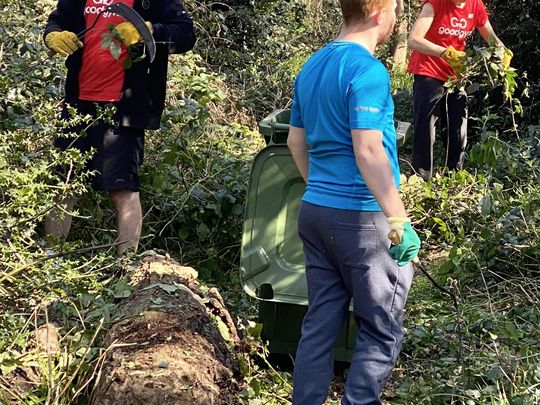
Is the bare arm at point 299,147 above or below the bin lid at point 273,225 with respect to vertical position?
above

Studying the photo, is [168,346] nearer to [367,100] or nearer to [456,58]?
[367,100]

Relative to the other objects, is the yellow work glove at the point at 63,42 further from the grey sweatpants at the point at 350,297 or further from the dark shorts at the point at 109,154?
the grey sweatpants at the point at 350,297

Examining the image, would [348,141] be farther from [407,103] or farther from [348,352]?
[407,103]

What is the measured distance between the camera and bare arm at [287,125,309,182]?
3.17m

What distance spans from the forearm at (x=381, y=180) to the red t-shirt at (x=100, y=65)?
6.41ft

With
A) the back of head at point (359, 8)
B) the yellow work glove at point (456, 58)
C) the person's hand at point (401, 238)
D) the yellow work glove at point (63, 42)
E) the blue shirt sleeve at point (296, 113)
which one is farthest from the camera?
the yellow work glove at point (456, 58)

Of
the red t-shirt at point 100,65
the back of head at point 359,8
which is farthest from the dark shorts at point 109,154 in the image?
the back of head at point 359,8

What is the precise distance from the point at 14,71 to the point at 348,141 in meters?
3.28

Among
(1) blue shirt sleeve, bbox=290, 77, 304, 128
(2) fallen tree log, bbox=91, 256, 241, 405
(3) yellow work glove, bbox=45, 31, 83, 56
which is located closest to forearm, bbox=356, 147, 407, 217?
(1) blue shirt sleeve, bbox=290, 77, 304, 128

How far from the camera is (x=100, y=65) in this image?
14.3 ft

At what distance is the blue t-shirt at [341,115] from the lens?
109 inches

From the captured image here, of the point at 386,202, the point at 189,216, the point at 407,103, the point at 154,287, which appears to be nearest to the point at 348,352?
the point at 154,287

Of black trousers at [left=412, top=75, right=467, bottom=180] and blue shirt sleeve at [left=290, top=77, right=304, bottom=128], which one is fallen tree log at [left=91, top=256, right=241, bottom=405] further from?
black trousers at [left=412, top=75, right=467, bottom=180]

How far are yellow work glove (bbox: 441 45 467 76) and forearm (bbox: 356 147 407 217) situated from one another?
10.3 feet
